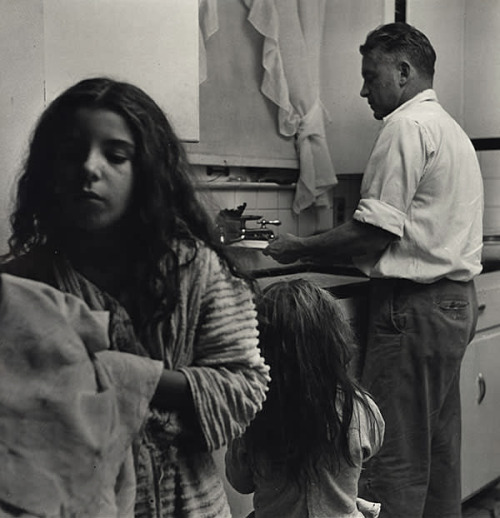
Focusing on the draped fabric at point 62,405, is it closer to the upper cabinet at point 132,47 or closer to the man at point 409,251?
the upper cabinet at point 132,47

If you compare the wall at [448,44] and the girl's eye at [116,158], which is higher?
the wall at [448,44]

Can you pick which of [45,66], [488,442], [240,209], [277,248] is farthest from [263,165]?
[45,66]

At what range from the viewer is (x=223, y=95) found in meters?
1.97

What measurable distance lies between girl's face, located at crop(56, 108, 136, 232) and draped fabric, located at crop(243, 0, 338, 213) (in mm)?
1378

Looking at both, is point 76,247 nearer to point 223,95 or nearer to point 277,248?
point 277,248

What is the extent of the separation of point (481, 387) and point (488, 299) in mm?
225

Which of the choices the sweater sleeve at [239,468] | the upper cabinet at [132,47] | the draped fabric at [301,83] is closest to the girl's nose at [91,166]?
the upper cabinet at [132,47]

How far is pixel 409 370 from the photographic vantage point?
5.31ft

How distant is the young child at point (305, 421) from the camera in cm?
105

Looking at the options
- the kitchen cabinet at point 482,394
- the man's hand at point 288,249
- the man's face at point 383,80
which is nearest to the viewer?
the man's hand at point 288,249

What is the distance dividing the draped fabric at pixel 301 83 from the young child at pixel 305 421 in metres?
0.98

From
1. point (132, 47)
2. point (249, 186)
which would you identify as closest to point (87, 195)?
point (132, 47)

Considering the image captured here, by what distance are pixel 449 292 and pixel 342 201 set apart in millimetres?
662

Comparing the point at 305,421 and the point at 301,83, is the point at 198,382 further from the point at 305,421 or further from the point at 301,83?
the point at 301,83
